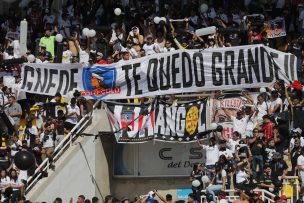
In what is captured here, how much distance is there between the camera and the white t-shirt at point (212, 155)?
1315 inches

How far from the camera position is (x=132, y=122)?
116ft

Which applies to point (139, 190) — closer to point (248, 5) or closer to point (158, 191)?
point (158, 191)

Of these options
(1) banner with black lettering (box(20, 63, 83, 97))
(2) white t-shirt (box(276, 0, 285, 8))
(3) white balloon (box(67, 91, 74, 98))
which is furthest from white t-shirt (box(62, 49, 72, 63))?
(2) white t-shirt (box(276, 0, 285, 8))

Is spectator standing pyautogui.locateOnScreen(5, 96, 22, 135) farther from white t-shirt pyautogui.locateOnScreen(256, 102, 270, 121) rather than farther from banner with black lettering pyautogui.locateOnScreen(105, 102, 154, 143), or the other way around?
white t-shirt pyautogui.locateOnScreen(256, 102, 270, 121)

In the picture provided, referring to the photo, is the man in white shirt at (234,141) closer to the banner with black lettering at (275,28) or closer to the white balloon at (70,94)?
the white balloon at (70,94)

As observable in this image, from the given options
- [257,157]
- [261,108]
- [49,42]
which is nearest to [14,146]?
[49,42]

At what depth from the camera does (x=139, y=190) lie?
36188mm

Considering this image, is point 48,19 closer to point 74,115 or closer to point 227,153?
point 74,115

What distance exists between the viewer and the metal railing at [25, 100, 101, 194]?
113ft

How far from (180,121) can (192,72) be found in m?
1.36

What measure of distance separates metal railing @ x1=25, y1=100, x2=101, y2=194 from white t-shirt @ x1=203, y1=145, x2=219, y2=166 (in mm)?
3636

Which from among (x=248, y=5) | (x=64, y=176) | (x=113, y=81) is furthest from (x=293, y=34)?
(x=64, y=176)

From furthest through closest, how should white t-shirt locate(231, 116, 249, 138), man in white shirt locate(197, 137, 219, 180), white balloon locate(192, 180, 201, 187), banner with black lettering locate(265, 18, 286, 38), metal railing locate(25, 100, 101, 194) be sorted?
banner with black lettering locate(265, 18, 286, 38) < metal railing locate(25, 100, 101, 194) < white t-shirt locate(231, 116, 249, 138) < man in white shirt locate(197, 137, 219, 180) < white balloon locate(192, 180, 201, 187)

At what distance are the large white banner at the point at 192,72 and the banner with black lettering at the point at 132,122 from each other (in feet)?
1.61
